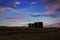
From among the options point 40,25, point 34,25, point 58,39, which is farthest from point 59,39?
point 34,25

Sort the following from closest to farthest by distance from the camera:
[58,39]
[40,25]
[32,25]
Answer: [58,39] → [40,25] → [32,25]

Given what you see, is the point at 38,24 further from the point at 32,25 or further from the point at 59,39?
the point at 59,39

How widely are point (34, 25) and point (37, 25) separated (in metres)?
2.92

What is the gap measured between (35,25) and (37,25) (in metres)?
1.36

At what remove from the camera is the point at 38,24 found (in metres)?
85.3

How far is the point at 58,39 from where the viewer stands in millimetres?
27266

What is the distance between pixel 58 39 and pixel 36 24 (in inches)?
2313

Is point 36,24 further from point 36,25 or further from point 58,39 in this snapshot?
point 58,39

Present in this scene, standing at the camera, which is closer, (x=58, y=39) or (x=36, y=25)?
(x=58, y=39)

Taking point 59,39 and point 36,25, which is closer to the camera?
point 59,39

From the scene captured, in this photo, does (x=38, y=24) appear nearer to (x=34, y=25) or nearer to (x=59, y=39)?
(x=34, y=25)

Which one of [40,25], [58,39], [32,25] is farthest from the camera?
[32,25]

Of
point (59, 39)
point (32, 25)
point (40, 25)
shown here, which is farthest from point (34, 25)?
point (59, 39)

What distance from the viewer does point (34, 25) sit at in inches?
3477
